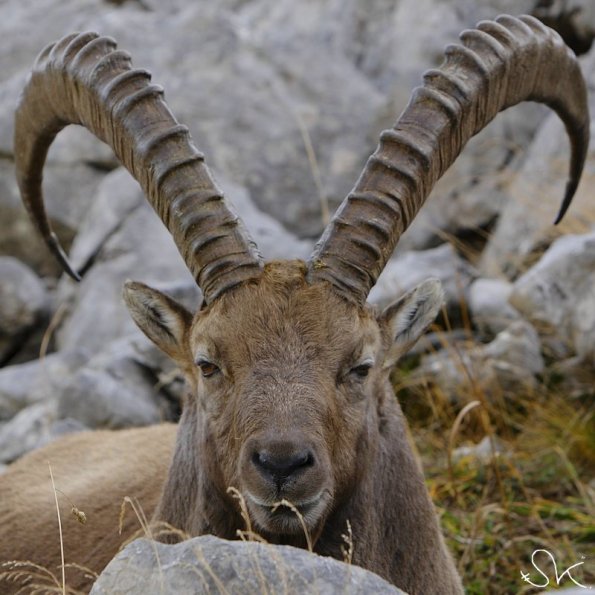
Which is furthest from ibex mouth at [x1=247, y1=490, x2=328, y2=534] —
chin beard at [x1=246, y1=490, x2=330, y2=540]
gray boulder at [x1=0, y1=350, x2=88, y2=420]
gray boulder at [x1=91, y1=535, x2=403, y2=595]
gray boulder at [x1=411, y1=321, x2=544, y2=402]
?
gray boulder at [x1=0, y1=350, x2=88, y2=420]

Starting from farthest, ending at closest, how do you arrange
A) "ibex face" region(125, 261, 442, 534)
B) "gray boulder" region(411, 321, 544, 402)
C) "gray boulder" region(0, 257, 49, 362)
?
"gray boulder" region(0, 257, 49, 362)
"gray boulder" region(411, 321, 544, 402)
"ibex face" region(125, 261, 442, 534)

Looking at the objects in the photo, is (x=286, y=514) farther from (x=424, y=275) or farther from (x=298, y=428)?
(x=424, y=275)

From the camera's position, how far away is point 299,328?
589cm

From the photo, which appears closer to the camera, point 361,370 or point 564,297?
point 361,370

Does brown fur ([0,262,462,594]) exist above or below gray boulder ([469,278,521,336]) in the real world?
below

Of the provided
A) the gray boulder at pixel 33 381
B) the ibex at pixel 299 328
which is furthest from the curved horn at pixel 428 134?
the gray boulder at pixel 33 381

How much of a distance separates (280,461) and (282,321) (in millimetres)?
867

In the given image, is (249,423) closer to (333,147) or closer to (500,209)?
(500,209)

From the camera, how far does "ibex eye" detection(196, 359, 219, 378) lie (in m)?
6.14

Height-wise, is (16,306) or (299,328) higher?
(16,306)

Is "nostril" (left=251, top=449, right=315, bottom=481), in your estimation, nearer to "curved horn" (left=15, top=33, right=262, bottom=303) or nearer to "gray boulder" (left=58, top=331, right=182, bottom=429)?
"curved horn" (left=15, top=33, right=262, bottom=303)

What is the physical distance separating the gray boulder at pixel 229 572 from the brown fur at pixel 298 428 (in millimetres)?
633

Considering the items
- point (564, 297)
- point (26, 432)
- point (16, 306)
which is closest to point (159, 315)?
point (564, 297)

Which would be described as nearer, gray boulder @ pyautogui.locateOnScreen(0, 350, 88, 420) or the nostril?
the nostril
